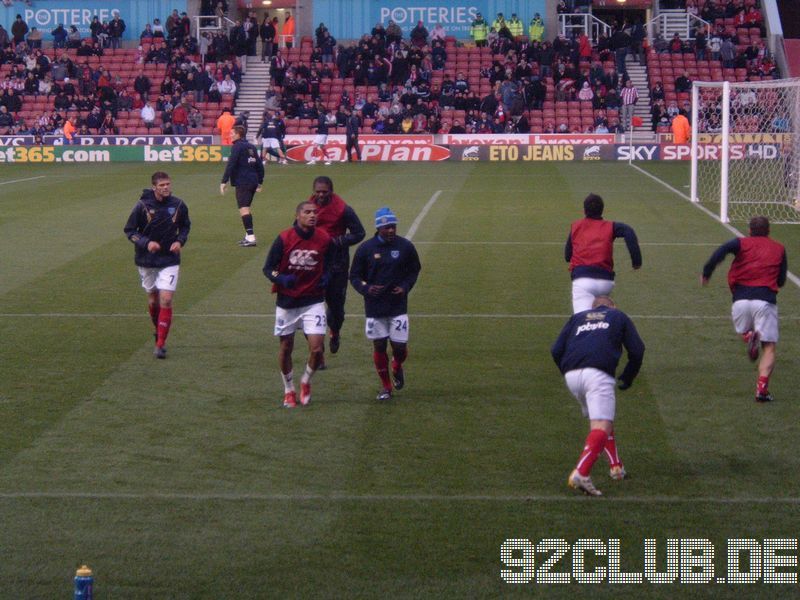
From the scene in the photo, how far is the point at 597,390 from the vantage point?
868cm

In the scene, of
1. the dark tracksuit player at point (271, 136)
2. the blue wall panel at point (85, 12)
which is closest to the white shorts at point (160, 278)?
the dark tracksuit player at point (271, 136)

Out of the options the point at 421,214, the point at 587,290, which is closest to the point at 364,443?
the point at 587,290

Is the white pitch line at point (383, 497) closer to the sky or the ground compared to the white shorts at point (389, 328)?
closer to the ground

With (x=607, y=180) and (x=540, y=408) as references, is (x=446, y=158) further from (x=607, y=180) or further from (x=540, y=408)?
(x=540, y=408)

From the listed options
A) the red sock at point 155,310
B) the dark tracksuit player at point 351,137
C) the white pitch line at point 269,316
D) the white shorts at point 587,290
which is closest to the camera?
the white shorts at point 587,290

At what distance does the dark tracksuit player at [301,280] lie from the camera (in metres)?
11.1

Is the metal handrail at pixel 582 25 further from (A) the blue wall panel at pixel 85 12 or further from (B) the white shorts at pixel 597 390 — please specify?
(B) the white shorts at pixel 597 390

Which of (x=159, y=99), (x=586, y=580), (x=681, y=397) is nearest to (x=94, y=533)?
(x=586, y=580)

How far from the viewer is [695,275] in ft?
61.5

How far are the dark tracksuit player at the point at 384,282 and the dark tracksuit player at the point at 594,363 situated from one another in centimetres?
271

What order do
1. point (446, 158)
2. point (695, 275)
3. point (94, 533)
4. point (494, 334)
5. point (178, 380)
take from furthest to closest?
point (446, 158) < point (695, 275) < point (494, 334) < point (178, 380) < point (94, 533)

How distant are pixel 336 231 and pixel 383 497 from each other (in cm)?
476

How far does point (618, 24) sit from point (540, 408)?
49.9 meters

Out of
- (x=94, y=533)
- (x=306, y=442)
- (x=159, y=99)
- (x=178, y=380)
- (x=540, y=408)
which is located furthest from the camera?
(x=159, y=99)
